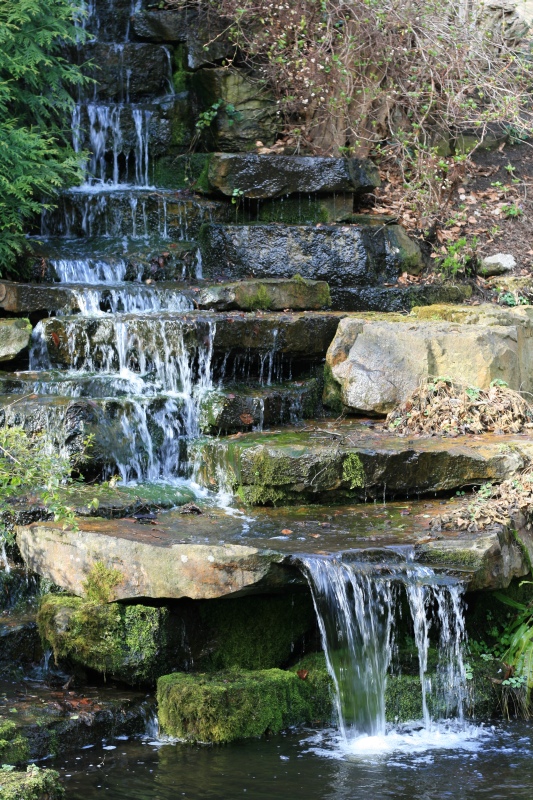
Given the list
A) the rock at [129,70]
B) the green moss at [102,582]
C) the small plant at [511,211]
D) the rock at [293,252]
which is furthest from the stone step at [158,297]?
the rock at [129,70]

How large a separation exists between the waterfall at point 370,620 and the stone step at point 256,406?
2498 millimetres

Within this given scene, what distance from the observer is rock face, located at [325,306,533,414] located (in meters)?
8.06

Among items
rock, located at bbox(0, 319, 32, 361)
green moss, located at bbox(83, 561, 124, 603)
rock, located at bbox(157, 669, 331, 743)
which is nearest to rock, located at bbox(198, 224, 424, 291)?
rock, located at bbox(0, 319, 32, 361)

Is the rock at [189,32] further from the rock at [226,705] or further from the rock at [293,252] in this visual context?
the rock at [226,705]

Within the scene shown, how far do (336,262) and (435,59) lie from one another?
340 centimetres

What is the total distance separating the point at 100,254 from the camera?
10.2 metres

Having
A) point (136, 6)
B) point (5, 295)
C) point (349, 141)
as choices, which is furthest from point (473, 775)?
point (136, 6)

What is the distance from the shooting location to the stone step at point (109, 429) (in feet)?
23.3

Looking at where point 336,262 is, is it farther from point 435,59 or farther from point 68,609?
point 68,609

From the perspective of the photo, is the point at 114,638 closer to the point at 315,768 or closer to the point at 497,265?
the point at 315,768

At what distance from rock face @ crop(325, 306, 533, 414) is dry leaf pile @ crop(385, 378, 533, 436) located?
0.41 feet

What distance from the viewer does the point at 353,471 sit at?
22.5 feet

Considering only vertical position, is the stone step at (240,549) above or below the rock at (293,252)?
below

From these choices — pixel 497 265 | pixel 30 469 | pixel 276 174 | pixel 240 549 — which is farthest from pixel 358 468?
pixel 497 265
